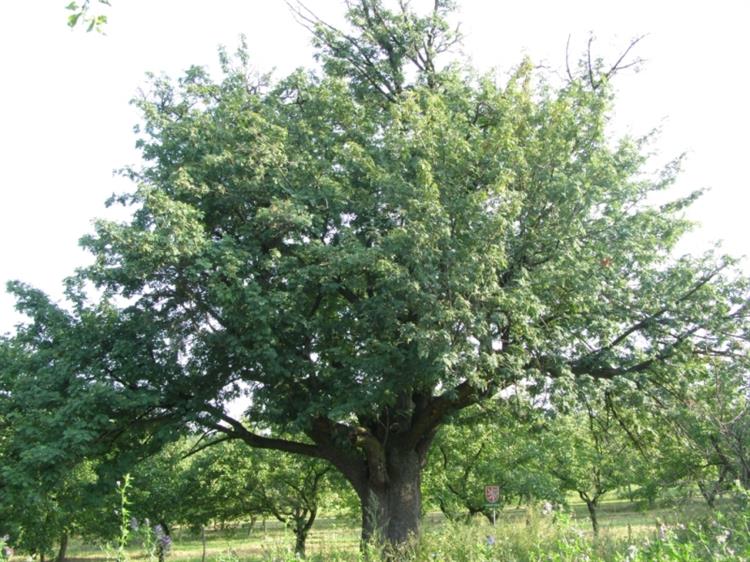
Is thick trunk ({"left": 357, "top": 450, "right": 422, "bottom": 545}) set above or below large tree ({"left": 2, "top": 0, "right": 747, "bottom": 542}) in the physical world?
below

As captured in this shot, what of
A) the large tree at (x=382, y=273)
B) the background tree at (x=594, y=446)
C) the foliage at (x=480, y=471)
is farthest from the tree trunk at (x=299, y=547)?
the foliage at (x=480, y=471)

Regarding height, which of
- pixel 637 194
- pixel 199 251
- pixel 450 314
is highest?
pixel 637 194

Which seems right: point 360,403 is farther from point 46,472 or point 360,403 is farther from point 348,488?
point 348,488

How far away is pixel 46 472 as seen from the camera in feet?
40.6

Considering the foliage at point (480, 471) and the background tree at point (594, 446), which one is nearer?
the background tree at point (594, 446)

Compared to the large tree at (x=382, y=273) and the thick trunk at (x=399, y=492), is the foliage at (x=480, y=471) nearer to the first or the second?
the thick trunk at (x=399, y=492)

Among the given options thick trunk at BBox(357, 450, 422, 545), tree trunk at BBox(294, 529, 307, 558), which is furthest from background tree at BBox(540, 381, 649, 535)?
tree trunk at BBox(294, 529, 307, 558)

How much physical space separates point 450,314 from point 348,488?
1805 centimetres

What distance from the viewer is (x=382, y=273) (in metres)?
12.1

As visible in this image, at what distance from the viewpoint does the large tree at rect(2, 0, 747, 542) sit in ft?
39.1

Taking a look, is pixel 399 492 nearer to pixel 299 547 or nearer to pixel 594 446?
pixel 299 547

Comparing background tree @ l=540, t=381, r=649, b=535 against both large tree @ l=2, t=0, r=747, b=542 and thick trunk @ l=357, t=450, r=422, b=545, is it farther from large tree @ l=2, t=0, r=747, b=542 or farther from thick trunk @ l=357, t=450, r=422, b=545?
thick trunk @ l=357, t=450, r=422, b=545

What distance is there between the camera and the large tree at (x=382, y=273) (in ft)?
39.1

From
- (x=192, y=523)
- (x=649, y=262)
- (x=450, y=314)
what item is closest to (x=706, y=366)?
(x=649, y=262)
